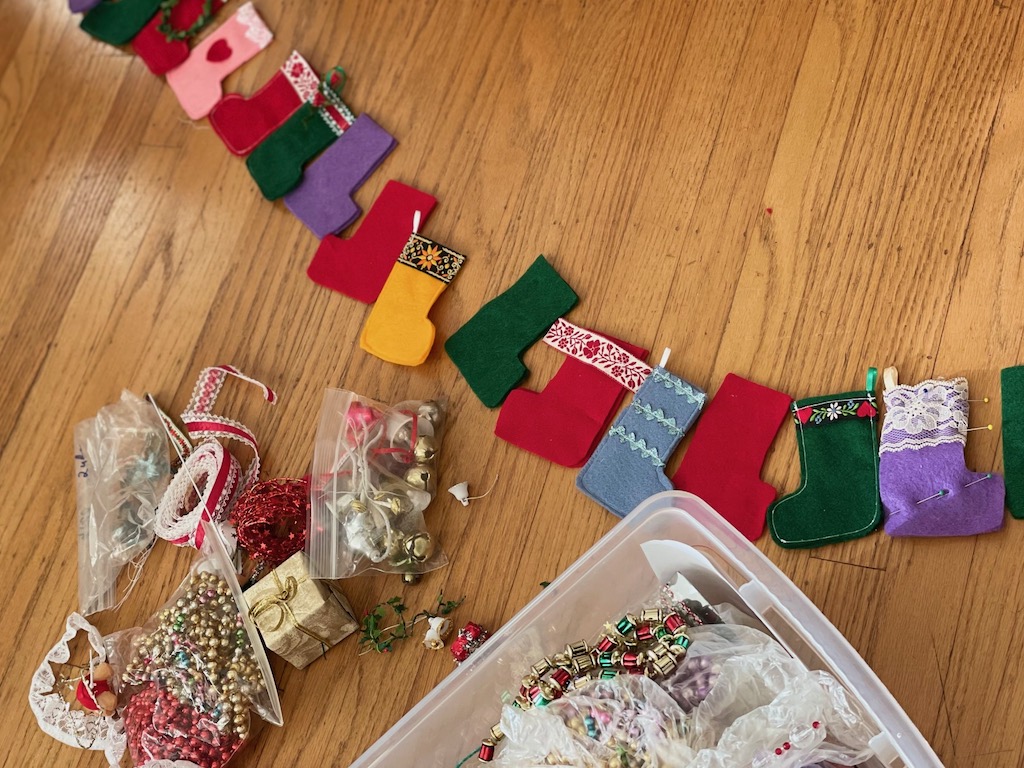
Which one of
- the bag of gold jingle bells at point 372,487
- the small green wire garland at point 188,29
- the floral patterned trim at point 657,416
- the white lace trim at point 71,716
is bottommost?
the white lace trim at point 71,716

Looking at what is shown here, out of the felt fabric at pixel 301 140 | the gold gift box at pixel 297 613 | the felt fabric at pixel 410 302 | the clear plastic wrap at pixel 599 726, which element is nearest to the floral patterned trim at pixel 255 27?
the felt fabric at pixel 301 140

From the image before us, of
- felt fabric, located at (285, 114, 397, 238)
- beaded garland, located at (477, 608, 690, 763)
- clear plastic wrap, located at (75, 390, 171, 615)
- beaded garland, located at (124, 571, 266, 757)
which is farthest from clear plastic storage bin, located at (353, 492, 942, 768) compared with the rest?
felt fabric, located at (285, 114, 397, 238)

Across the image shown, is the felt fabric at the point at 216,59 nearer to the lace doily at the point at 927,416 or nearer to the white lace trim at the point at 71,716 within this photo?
the white lace trim at the point at 71,716

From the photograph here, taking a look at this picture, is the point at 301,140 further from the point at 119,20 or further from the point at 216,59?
the point at 119,20

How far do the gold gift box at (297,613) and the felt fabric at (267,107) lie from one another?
626 mm

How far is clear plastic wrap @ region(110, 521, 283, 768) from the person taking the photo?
1051mm

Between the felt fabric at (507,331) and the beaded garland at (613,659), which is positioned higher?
the felt fabric at (507,331)

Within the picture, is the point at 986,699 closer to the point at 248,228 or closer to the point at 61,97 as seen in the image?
the point at 248,228

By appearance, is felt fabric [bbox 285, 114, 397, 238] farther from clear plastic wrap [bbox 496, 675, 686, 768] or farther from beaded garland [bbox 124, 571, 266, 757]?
clear plastic wrap [bbox 496, 675, 686, 768]

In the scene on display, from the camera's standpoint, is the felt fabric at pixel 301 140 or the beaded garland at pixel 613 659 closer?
the beaded garland at pixel 613 659

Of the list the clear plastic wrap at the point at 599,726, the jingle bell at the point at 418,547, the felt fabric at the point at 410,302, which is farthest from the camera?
the felt fabric at the point at 410,302

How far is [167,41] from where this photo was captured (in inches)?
54.7

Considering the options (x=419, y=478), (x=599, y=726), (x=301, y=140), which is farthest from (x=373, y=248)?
(x=599, y=726)

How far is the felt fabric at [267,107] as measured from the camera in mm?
1319
